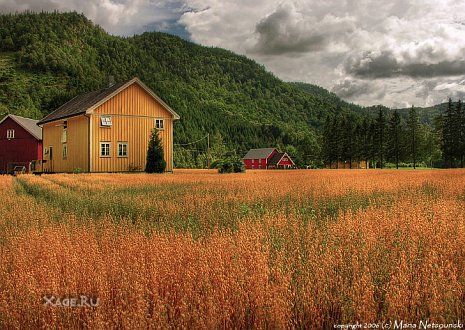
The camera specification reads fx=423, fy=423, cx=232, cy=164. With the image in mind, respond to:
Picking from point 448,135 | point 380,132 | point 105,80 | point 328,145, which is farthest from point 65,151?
point 105,80

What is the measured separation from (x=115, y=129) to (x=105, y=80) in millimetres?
83053

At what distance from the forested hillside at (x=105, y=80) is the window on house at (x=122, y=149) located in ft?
180

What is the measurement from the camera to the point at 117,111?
37.1m

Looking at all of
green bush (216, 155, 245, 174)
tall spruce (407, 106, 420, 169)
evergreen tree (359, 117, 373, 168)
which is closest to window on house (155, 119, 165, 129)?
green bush (216, 155, 245, 174)

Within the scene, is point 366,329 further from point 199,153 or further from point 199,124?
point 199,124

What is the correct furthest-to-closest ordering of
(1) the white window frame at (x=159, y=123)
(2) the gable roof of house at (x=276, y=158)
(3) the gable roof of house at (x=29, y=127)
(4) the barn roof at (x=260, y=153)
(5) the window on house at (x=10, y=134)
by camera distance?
(4) the barn roof at (x=260, y=153)
(2) the gable roof of house at (x=276, y=158)
(5) the window on house at (x=10, y=134)
(3) the gable roof of house at (x=29, y=127)
(1) the white window frame at (x=159, y=123)

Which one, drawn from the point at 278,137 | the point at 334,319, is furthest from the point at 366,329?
the point at 278,137

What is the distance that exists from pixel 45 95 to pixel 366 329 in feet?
361

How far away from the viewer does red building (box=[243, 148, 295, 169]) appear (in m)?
105

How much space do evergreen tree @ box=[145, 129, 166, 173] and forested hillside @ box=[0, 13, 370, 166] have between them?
188ft

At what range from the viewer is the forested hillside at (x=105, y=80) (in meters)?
106

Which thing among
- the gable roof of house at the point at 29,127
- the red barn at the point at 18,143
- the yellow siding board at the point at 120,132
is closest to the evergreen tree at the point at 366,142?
the yellow siding board at the point at 120,132

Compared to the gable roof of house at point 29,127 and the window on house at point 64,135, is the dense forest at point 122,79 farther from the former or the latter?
the window on house at point 64,135

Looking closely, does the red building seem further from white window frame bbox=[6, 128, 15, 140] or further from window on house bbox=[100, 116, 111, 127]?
window on house bbox=[100, 116, 111, 127]
